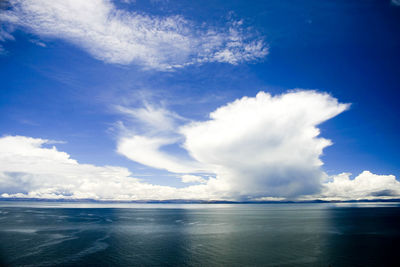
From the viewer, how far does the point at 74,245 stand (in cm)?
6994

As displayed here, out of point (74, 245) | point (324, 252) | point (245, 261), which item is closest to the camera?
point (245, 261)

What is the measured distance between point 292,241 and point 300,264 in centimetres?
2744

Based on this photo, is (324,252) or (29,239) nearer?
(324,252)

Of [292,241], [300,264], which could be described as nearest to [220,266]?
[300,264]

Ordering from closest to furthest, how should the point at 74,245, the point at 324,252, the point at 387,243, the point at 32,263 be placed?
the point at 32,263 → the point at 324,252 → the point at 74,245 → the point at 387,243

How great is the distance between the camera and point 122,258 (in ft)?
186

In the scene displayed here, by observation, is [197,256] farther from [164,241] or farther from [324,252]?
[324,252]

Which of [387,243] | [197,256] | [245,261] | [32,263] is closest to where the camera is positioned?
[32,263]

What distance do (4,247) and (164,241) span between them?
4481 cm

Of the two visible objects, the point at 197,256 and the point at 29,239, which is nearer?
the point at 197,256

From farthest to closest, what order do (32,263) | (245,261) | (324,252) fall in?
(324,252), (245,261), (32,263)

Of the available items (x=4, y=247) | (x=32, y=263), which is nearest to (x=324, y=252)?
(x=32, y=263)

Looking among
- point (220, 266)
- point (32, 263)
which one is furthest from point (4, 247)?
point (220, 266)

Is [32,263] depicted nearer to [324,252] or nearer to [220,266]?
[220,266]
